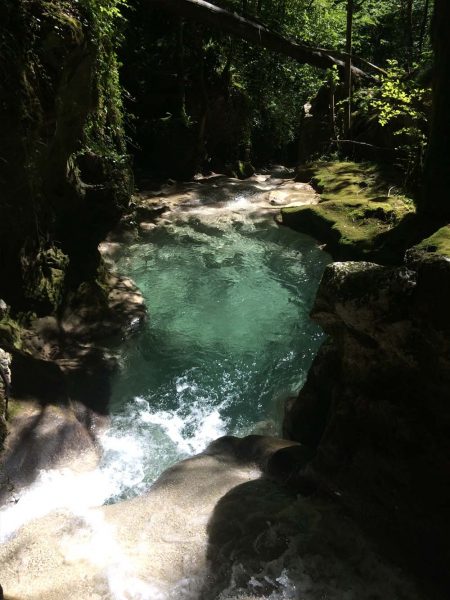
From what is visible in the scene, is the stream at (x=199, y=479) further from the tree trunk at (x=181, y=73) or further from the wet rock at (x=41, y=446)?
the tree trunk at (x=181, y=73)

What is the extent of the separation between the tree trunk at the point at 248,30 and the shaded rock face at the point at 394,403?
33.9ft

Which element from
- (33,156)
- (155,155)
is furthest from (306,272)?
(155,155)

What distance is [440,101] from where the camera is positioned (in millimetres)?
6090

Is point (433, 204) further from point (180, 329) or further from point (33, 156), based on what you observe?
point (33, 156)

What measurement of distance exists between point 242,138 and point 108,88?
8.26m

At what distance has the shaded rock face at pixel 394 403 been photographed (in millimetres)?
3139

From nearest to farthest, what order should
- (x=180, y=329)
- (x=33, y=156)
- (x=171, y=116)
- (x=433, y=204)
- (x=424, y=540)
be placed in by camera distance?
(x=424, y=540)
(x=33, y=156)
(x=433, y=204)
(x=180, y=329)
(x=171, y=116)

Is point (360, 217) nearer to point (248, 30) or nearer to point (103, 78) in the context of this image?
point (103, 78)

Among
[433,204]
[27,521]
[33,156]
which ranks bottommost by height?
[27,521]

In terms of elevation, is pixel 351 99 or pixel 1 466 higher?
pixel 351 99

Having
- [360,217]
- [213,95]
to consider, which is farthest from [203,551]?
[213,95]

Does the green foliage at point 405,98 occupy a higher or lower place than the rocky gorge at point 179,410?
higher

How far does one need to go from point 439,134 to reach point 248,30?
8.80 m

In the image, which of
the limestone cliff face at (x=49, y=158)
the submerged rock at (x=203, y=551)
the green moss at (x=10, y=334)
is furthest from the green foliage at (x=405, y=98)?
the submerged rock at (x=203, y=551)
